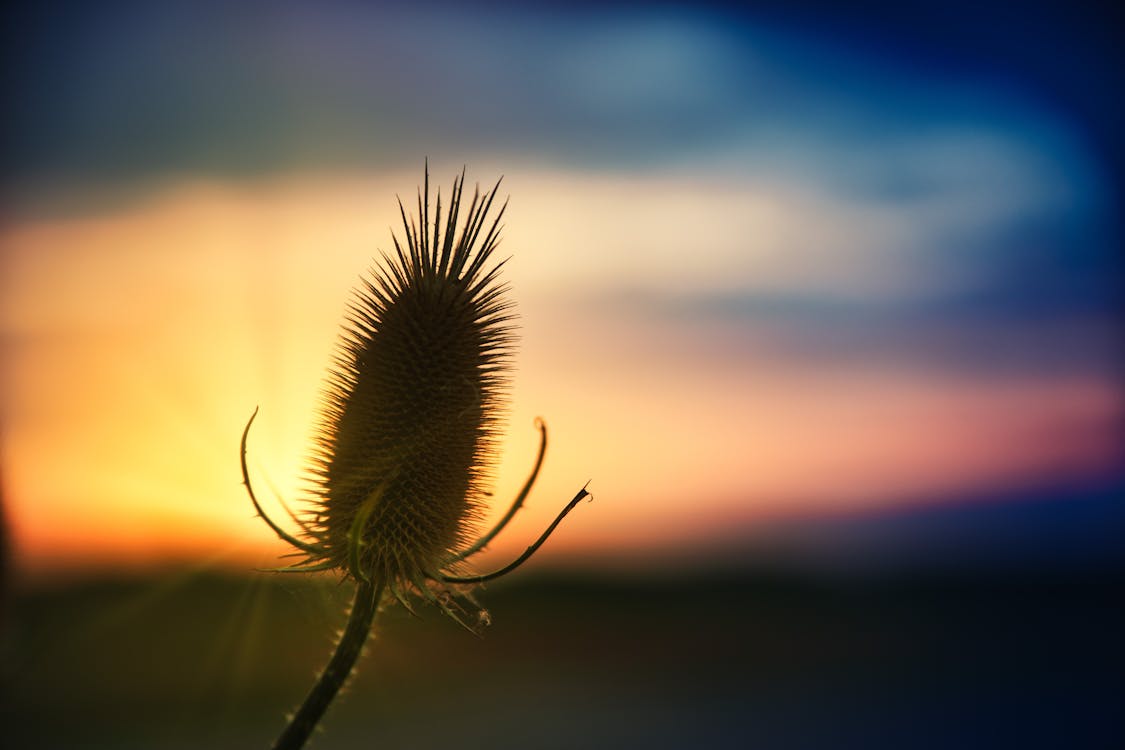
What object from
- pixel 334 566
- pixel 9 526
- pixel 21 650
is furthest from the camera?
pixel 334 566

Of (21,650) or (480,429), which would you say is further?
(480,429)

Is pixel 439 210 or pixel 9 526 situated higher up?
pixel 439 210

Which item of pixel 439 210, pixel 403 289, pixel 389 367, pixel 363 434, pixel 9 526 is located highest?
pixel 439 210

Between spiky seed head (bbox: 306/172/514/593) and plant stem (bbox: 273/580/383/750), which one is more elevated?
spiky seed head (bbox: 306/172/514/593)

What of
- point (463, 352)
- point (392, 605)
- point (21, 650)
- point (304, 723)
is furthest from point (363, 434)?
point (21, 650)

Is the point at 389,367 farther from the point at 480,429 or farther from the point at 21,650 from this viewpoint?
the point at 21,650

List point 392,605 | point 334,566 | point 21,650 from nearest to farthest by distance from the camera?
1. point 21,650
2. point 334,566
3. point 392,605

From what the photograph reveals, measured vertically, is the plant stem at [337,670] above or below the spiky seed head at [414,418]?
below
